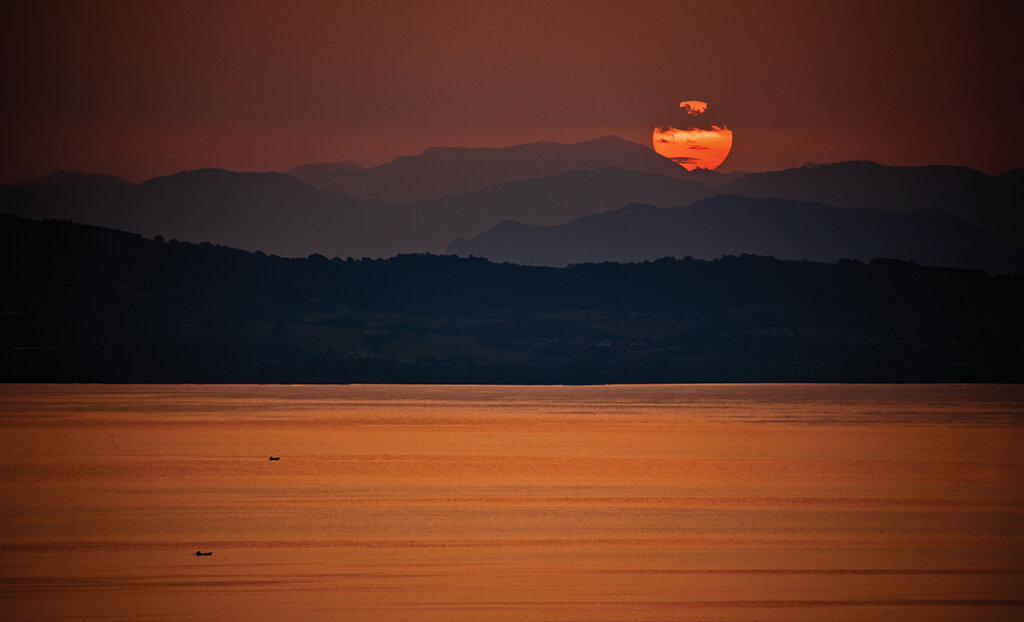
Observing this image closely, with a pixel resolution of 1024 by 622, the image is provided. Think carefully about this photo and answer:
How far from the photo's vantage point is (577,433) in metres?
98.2

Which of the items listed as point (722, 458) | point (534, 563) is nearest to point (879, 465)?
point (722, 458)

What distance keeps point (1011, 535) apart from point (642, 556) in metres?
11.6

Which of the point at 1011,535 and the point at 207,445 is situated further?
the point at 207,445

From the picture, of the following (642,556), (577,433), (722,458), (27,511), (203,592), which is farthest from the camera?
(577,433)

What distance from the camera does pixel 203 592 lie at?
3116 cm

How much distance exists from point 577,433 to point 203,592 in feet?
223

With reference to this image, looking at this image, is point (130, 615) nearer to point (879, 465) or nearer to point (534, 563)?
point (534, 563)

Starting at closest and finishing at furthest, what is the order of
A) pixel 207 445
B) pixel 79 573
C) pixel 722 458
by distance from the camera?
pixel 79 573
pixel 722 458
pixel 207 445

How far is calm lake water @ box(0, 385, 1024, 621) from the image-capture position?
3053 centimetres

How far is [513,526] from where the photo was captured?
4331cm

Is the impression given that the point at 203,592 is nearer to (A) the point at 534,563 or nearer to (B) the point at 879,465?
(A) the point at 534,563

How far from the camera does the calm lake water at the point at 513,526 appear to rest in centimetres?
3053

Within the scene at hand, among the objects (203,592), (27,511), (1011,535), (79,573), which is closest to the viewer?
(203,592)

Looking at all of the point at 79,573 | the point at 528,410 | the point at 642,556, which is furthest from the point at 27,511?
the point at 528,410
